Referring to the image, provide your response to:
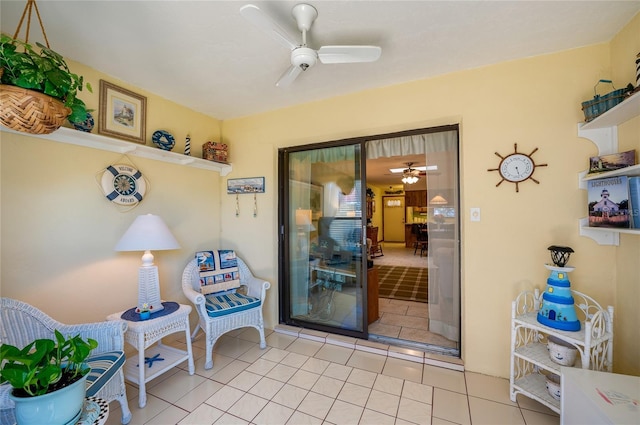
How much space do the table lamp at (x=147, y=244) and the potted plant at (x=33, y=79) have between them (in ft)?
3.08

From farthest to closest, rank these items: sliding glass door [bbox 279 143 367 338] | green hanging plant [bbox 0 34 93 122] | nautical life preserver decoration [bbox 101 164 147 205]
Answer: sliding glass door [bbox 279 143 367 338] < nautical life preserver decoration [bbox 101 164 147 205] < green hanging plant [bbox 0 34 93 122]

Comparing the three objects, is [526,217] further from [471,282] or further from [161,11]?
[161,11]

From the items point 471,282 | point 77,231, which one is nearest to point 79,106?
point 77,231

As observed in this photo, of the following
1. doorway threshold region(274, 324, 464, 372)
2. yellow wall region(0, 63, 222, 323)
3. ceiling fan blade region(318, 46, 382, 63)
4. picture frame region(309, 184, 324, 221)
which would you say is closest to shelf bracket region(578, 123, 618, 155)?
ceiling fan blade region(318, 46, 382, 63)

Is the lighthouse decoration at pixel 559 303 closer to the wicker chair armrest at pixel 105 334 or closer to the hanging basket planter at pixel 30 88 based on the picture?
the wicker chair armrest at pixel 105 334

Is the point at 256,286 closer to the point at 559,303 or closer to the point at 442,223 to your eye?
the point at 442,223

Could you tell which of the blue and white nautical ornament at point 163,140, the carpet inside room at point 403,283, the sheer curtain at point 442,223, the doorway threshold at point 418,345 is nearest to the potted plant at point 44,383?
the blue and white nautical ornament at point 163,140

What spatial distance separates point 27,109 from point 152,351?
6.94 feet

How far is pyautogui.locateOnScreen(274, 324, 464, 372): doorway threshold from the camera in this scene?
2.27m

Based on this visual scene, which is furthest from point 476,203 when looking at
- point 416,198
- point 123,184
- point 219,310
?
point 416,198

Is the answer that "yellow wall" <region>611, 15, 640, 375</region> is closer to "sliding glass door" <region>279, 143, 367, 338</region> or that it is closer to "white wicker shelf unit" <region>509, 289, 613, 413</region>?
"white wicker shelf unit" <region>509, 289, 613, 413</region>

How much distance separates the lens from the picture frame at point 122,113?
88.8 inches

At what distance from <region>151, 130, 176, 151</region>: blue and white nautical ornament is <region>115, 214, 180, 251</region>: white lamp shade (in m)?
0.87

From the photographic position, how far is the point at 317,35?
178cm
